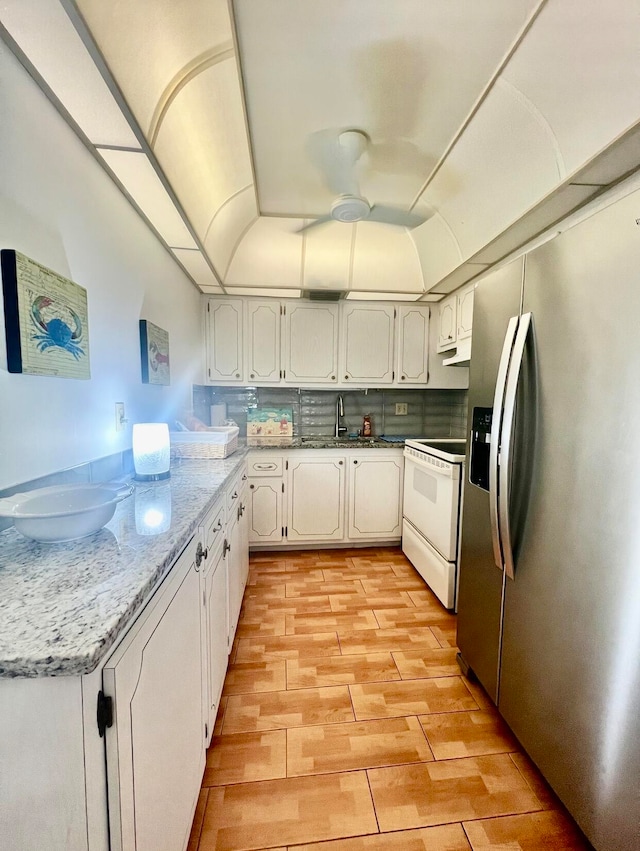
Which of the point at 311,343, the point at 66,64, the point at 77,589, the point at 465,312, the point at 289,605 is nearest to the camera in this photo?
the point at 77,589

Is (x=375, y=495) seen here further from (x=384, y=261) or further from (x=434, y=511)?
(x=384, y=261)

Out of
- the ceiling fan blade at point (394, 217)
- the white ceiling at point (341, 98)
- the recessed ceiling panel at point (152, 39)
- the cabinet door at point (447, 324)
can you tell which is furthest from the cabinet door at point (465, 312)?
the recessed ceiling panel at point (152, 39)

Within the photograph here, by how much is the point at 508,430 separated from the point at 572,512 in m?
0.30

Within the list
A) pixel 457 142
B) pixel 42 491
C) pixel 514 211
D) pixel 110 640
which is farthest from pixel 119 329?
pixel 514 211

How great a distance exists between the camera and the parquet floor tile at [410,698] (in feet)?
4.66

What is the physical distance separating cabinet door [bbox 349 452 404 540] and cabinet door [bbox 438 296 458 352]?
995mm

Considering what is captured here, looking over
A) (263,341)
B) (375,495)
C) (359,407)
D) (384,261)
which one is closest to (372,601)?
(375,495)

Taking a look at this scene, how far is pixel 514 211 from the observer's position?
5.46 ft

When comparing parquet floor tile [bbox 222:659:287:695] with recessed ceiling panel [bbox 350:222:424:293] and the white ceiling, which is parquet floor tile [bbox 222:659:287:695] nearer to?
the white ceiling

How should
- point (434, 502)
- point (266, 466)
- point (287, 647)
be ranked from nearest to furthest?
point (287, 647) < point (434, 502) < point (266, 466)

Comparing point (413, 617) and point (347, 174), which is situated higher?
point (347, 174)

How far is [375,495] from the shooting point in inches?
112

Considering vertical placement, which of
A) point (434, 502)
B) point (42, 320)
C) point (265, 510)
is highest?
point (42, 320)

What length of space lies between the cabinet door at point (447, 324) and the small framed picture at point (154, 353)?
6.87 ft
